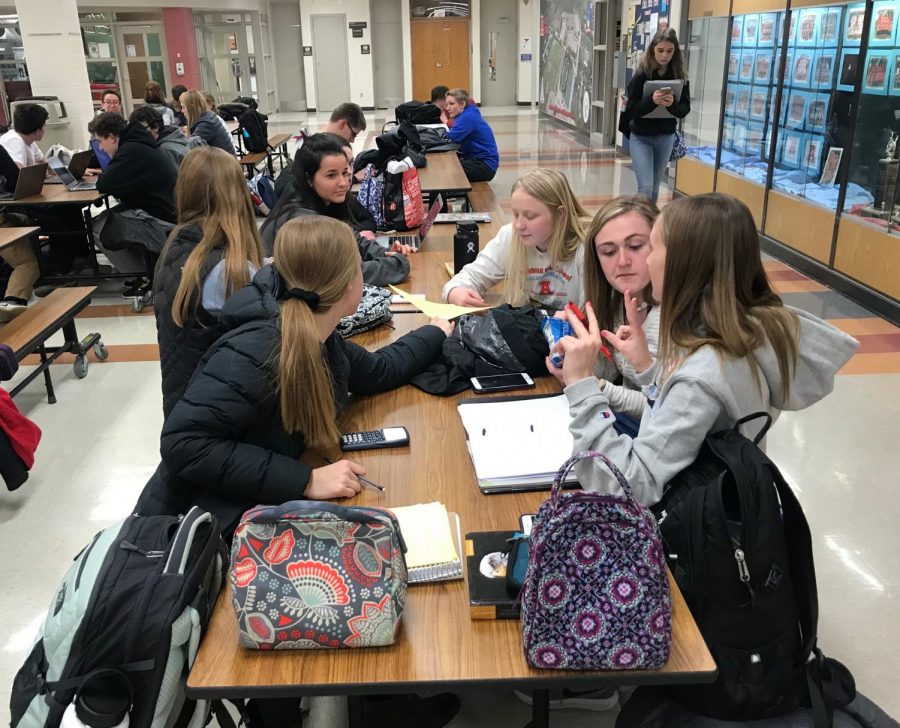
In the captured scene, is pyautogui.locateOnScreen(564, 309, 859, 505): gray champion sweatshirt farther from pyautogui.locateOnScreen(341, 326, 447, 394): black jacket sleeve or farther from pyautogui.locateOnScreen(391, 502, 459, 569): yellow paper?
pyautogui.locateOnScreen(341, 326, 447, 394): black jacket sleeve

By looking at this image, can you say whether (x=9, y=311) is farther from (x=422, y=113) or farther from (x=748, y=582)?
(x=422, y=113)

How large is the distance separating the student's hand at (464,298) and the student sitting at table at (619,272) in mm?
650

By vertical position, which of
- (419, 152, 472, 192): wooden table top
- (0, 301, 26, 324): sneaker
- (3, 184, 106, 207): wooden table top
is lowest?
(0, 301, 26, 324): sneaker

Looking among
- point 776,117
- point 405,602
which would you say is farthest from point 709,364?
point 776,117

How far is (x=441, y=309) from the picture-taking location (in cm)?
287

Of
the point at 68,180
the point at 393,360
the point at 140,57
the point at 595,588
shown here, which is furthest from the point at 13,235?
the point at 140,57

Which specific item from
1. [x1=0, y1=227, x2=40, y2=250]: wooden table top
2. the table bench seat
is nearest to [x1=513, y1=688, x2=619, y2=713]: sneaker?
the table bench seat

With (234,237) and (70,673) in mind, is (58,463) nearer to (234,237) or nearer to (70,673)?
(234,237)

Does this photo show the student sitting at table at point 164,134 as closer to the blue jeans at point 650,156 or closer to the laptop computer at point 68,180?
the laptop computer at point 68,180

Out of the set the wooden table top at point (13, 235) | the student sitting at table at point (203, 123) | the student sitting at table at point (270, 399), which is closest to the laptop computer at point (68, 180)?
the wooden table top at point (13, 235)

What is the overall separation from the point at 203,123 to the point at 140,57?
437 inches

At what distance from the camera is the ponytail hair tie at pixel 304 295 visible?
1839 millimetres

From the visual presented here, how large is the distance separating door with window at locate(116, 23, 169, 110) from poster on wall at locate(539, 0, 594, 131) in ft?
28.3

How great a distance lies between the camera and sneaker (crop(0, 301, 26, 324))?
4309 millimetres
